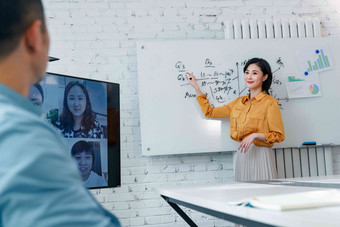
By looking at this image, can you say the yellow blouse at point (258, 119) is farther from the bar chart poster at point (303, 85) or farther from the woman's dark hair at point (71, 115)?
the woman's dark hair at point (71, 115)

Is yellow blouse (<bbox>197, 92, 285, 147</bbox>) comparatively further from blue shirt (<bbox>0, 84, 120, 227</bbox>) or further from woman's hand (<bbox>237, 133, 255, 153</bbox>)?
blue shirt (<bbox>0, 84, 120, 227</bbox>)

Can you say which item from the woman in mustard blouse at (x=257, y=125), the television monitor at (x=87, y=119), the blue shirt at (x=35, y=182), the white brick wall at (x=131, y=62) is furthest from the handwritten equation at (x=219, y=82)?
the blue shirt at (x=35, y=182)

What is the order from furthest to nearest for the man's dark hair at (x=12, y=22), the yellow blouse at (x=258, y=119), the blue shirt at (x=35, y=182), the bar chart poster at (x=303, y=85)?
the bar chart poster at (x=303, y=85), the yellow blouse at (x=258, y=119), the man's dark hair at (x=12, y=22), the blue shirt at (x=35, y=182)

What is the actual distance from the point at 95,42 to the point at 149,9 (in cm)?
58

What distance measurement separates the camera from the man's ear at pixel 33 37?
1.81ft

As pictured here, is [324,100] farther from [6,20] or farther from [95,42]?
[6,20]

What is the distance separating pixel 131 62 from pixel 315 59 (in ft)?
5.52

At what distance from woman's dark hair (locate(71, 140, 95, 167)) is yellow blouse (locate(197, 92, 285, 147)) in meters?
1.34

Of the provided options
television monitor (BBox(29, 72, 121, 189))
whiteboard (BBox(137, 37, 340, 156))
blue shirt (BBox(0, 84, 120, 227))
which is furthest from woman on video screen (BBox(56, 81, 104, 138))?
blue shirt (BBox(0, 84, 120, 227))

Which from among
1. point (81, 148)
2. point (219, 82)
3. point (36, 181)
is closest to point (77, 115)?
point (81, 148)

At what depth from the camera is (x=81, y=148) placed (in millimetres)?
2707

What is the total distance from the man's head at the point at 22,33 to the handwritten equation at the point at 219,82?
10.9 ft

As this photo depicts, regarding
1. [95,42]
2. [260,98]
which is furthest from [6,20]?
[95,42]

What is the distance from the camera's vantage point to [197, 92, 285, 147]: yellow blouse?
3.48 m
